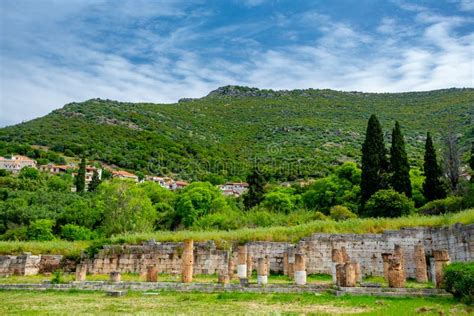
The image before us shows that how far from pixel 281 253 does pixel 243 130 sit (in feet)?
267

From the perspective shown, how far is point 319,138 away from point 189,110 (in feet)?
149

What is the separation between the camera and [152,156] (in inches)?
4085

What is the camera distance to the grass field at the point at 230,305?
12180mm

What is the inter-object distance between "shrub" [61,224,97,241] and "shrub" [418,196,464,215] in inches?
1298

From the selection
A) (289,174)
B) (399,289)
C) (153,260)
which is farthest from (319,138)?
(399,289)

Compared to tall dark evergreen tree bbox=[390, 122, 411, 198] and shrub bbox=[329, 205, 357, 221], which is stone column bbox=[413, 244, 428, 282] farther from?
tall dark evergreen tree bbox=[390, 122, 411, 198]

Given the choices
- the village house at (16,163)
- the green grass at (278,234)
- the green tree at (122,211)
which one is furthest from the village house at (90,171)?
the green grass at (278,234)

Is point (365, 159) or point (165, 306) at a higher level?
point (365, 159)

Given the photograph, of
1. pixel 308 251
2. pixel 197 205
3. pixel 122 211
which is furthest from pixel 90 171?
pixel 308 251

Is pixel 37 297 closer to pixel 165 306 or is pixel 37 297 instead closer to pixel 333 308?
pixel 165 306

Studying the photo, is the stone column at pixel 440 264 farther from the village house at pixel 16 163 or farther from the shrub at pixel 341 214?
the village house at pixel 16 163

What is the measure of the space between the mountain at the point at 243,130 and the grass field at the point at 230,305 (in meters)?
64.2

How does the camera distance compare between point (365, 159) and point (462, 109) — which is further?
point (462, 109)

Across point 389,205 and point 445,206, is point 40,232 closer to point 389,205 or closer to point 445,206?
point 389,205
